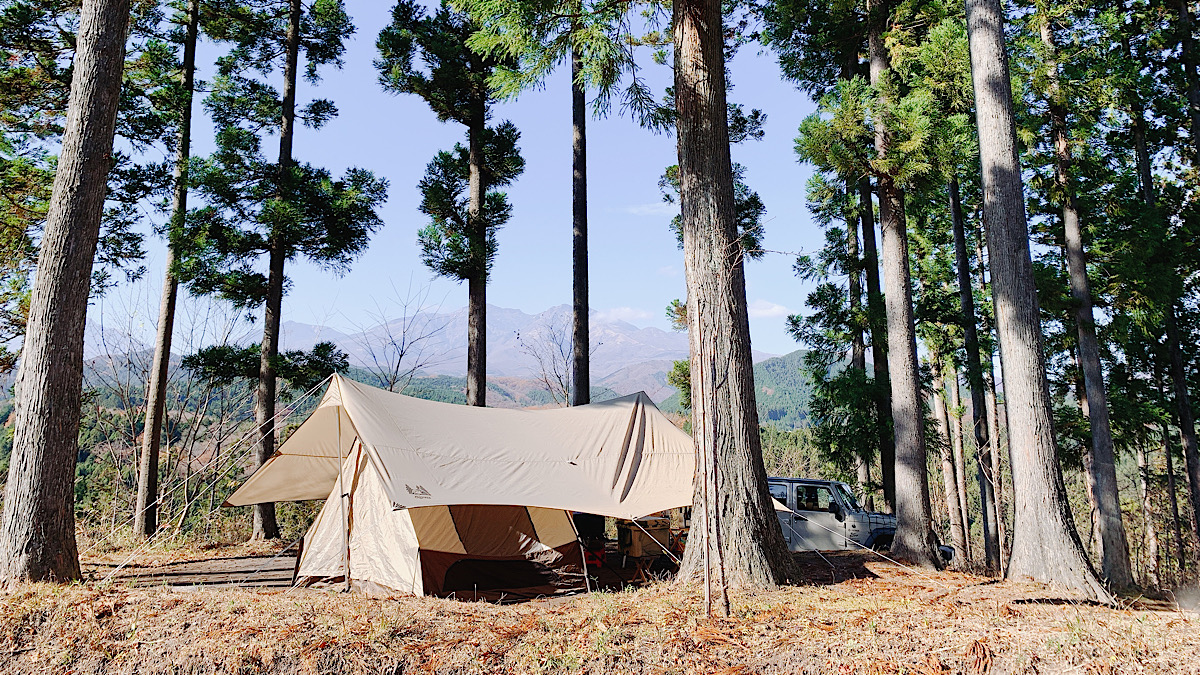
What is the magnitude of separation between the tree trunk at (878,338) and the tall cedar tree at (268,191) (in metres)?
8.83

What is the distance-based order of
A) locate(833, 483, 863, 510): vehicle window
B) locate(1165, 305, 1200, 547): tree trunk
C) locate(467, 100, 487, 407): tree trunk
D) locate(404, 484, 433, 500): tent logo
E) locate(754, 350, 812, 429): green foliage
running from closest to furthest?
1. locate(404, 484, 433, 500): tent logo
2. locate(833, 483, 863, 510): vehicle window
3. locate(467, 100, 487, 407): tree trunk
4. locate(1165, 305, 1200, 547): tree trunk
5. locate(754, 350, 812, 429): green foliage

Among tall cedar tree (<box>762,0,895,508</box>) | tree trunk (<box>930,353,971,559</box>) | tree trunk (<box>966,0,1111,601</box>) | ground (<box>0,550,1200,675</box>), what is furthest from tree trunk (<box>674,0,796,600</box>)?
tree trunk (<box>930,353,971,559</box>)

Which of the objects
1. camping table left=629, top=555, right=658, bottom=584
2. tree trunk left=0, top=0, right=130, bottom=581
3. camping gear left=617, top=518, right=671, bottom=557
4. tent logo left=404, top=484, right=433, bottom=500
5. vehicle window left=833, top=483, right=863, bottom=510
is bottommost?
camping table left=629, top=555, right=658, bottom=584

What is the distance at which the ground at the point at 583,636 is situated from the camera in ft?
11.8

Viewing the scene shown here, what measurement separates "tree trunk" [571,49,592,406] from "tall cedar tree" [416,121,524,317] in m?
1.10

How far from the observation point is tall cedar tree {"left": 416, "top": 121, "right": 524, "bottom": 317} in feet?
36.9

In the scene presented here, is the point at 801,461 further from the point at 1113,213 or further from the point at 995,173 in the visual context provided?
the point at 995,173

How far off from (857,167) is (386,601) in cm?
799

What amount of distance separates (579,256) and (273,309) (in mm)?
5270

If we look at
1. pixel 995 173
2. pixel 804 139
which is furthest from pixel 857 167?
pixel 995 173

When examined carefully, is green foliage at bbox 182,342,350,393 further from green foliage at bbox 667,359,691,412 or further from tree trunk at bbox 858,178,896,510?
tree trunk at bbox 858,178,896,510

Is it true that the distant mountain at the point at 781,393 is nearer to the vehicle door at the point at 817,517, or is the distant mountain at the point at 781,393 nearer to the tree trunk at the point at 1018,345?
the vehicle door at the point at 817,517

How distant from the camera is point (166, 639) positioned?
413cm

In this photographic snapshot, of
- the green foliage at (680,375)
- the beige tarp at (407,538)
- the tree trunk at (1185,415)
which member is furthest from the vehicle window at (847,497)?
the tree trunk at (1185,415)
